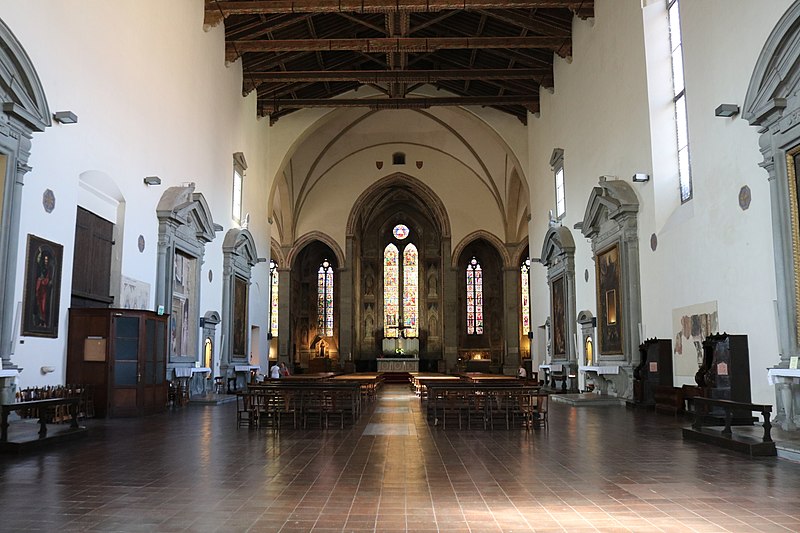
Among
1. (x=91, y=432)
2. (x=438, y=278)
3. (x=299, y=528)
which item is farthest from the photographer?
(x=438, y=278)

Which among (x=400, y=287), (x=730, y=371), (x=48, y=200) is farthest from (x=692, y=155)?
(x=400, y=287)

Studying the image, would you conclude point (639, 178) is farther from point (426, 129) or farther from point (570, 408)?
point (426, 129)

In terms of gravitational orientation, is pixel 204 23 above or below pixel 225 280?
above

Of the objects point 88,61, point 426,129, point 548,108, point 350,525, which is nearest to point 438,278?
point 426,129

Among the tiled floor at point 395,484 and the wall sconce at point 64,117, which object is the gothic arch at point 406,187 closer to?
the wall sconce at point 64,117

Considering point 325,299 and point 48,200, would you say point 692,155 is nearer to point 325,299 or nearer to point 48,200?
point 48,200

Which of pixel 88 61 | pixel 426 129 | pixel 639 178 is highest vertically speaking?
pixel 426 129

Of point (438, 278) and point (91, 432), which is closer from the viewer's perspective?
point (91, 432)

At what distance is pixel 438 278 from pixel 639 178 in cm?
2486

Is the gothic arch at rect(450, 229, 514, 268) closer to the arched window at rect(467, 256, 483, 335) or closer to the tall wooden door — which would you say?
the arched window at rect(467, 256, 483, 335)

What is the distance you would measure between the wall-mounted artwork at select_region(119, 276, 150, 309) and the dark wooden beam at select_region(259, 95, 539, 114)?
1160 cm

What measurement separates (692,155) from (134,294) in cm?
1109

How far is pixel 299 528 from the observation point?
184 inches

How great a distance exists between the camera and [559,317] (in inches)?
867
